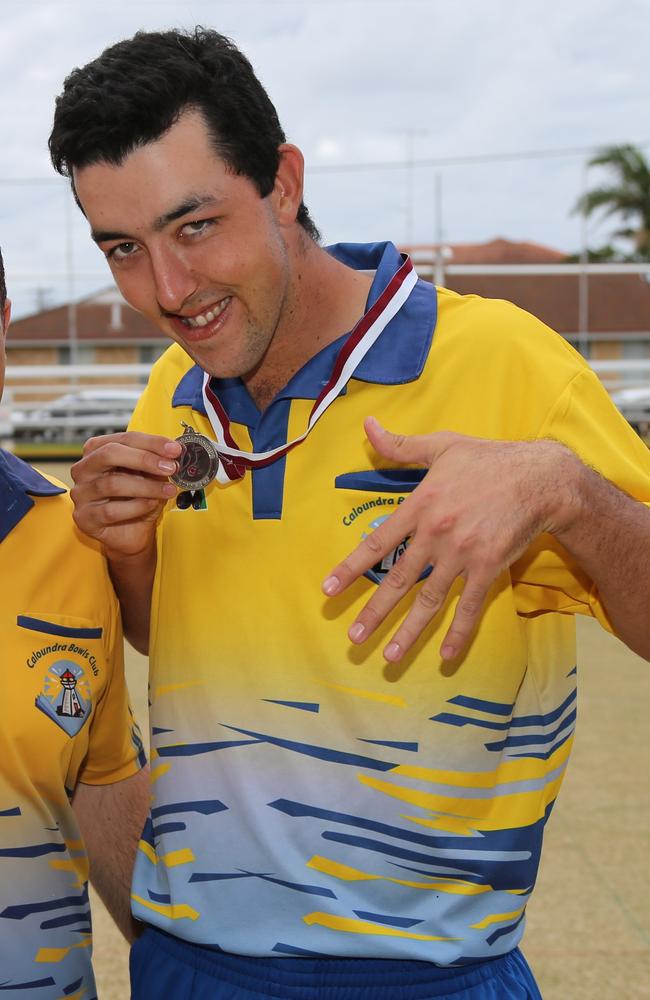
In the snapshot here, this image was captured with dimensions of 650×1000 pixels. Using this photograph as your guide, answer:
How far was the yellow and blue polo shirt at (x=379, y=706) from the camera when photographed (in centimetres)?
179

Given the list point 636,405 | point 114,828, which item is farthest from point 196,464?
point 636,405

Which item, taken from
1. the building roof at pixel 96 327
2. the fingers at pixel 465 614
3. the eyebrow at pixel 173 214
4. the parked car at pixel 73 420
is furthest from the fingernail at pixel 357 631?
the building roof at pixel 96 327

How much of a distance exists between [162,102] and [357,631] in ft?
2.74

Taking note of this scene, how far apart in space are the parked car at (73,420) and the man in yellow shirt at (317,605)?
566 inches

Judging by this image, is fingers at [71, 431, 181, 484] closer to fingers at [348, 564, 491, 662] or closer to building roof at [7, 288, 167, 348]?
Answer: fingers at [348, 564, 491, 662]

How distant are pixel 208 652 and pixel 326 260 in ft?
2.22

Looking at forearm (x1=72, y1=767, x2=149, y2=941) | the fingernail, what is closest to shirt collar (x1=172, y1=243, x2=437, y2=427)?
the fingernail

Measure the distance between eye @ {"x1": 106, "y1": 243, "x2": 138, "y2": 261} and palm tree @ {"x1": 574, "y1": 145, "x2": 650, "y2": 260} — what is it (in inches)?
1355

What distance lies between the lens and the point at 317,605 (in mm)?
1825

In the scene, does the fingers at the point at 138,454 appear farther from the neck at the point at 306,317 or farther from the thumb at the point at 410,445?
the thumb at the point at 410,445

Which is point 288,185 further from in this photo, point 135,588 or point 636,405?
point 636,405

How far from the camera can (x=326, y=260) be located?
2012 mm

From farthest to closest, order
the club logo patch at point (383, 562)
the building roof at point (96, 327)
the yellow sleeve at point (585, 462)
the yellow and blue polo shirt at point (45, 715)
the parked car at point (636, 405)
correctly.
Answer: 1. the building roof at point (96, 327)
2. the parked car at point (636, 405)
3. the yellow and blue polo shirt at point (45, 715)
4. the club logo patch at point (383, 562)
5. the yellow sleeve at point (585, 462)

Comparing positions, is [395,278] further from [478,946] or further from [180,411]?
[478,946]
